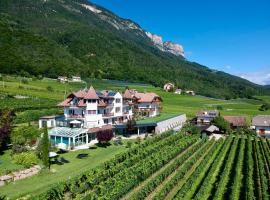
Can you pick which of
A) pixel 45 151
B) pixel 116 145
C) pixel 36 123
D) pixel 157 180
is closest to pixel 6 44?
pixel 36 123

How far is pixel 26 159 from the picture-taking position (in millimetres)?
51750

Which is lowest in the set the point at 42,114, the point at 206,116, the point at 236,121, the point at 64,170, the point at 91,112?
the point at 64,170

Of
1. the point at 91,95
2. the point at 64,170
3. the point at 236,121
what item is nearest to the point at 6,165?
the point at 64,170

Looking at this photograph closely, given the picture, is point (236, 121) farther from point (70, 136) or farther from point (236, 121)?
point (70, 136)

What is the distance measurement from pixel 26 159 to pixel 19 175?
209 inches

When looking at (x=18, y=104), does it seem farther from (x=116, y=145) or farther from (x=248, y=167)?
(x=248, y=167)

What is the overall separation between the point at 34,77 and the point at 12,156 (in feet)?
312

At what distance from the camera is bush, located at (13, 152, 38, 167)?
5106 centimetres

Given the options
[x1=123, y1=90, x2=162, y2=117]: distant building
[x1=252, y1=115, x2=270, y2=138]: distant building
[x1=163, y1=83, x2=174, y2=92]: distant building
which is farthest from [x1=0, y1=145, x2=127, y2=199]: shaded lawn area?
[x1=163, y1=83, x2=174, y2=92]: distant building

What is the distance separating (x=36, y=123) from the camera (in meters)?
80.1

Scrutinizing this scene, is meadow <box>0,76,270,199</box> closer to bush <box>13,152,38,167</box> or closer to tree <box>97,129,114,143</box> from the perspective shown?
bush <box>13,152,38,167</box>

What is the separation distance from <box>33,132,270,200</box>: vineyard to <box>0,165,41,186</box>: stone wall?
774 centimetres

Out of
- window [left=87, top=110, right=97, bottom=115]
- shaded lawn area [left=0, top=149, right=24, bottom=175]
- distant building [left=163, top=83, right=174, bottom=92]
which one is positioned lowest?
shaded lawn area [left=0, top=149, right=24, bottom=175]

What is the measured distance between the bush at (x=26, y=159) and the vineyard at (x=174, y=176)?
999 cm
